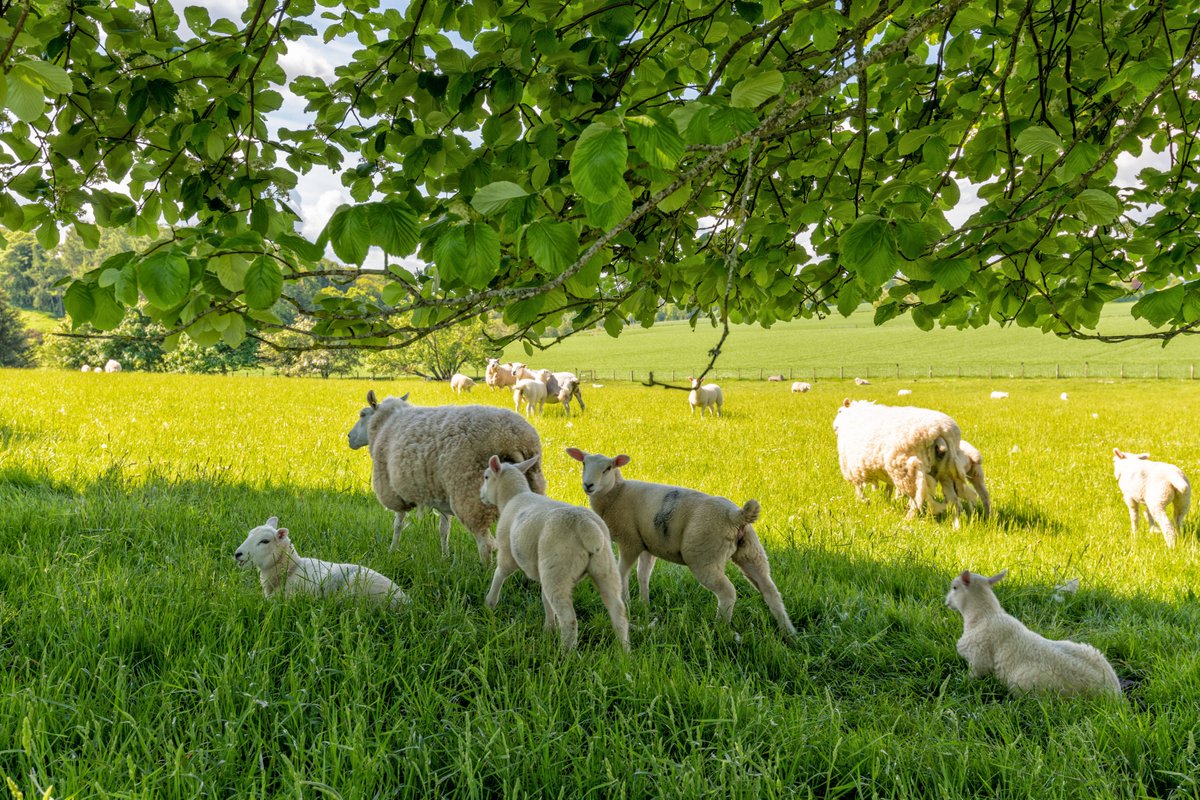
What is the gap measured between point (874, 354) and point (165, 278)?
228ft

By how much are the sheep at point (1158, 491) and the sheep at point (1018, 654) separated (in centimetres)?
428

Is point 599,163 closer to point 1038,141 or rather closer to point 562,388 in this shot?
point 1038,141

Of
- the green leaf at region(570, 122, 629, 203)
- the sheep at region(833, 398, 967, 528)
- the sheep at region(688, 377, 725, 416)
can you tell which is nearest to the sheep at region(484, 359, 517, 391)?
the sheep at region(688, 377, 725, 416)

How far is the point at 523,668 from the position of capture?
312 cm

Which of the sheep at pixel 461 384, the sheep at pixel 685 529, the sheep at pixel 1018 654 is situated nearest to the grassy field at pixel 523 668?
the sheep at pixel 1018 654

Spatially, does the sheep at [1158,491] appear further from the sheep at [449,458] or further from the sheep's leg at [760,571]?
the sheep at [449,458]

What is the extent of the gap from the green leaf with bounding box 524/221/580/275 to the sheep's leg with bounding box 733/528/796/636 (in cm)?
291

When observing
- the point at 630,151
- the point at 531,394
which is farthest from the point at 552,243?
the point at 531,394

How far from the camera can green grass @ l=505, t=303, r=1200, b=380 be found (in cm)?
5022

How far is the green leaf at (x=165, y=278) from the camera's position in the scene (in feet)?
4.72

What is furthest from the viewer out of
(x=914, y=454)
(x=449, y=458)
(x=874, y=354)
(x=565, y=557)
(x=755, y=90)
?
(x=874, y=354)

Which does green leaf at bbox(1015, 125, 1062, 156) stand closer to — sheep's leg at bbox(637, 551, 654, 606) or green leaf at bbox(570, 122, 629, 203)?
green leaf at bbox(570, 122, 629, 203)

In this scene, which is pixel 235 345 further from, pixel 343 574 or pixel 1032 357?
pixel 1032 357

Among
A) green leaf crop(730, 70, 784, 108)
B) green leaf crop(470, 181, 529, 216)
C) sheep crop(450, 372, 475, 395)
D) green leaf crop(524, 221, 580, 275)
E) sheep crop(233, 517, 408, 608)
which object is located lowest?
sheep crop(233, 517, 408, 608)
